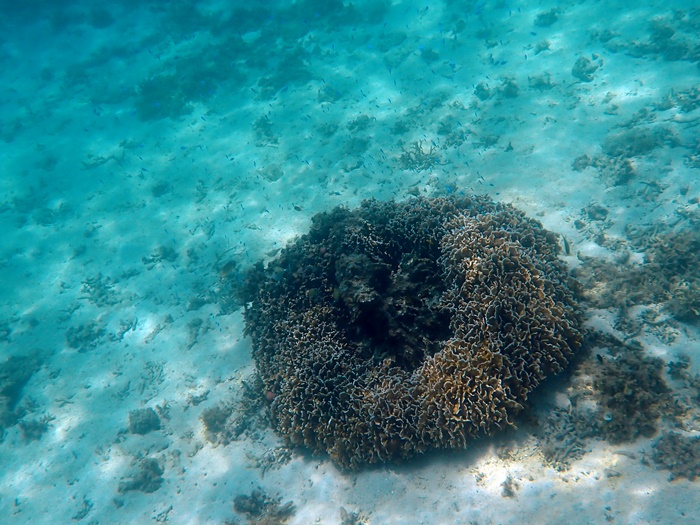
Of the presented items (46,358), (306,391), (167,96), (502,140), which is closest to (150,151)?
(167,96)

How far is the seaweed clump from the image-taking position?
4949mm

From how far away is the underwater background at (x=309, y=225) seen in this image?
16.0 feet

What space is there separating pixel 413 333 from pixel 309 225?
6.80m

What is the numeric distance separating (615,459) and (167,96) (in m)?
26.5

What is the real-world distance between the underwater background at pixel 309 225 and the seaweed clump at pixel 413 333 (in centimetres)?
54

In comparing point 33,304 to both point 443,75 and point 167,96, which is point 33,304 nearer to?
point 167,96

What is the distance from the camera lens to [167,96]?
22812mm

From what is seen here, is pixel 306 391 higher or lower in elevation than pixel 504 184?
higher

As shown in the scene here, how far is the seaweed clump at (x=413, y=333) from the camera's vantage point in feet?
16.2

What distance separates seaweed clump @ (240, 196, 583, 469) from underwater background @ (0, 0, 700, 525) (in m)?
0.54

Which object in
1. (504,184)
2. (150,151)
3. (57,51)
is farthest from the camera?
(57,51)

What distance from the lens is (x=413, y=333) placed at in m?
5.62

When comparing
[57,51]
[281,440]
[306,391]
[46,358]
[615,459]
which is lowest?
[46,358]

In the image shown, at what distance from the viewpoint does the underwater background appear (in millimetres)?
4863
